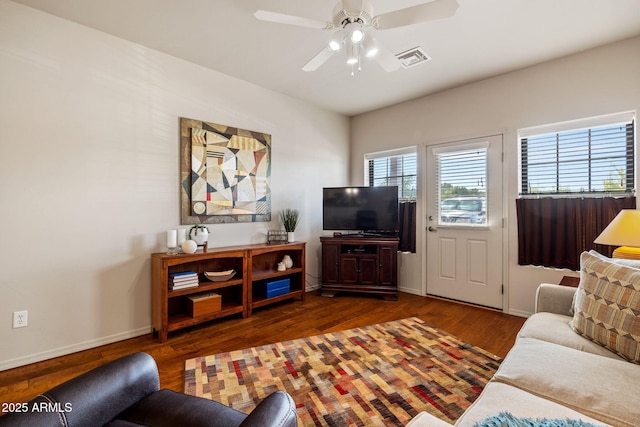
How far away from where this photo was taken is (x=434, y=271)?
3.81 m

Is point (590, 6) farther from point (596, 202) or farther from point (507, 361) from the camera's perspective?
point (507, 361)

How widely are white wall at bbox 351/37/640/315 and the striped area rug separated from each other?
1.37 metres

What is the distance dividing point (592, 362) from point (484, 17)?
2.41 meters

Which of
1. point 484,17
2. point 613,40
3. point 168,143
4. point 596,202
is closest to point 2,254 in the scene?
point 168,143

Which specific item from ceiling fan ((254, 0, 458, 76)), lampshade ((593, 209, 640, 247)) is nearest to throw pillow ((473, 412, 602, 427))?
lampshade ((593, 209, 640, 247))

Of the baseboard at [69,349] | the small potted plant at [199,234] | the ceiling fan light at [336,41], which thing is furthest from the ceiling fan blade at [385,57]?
the baseboard at [69,349]

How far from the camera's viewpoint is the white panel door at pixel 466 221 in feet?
10.9

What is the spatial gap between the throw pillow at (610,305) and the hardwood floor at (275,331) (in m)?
1.03

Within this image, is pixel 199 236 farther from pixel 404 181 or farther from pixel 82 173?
pixel 404 181

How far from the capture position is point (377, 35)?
8.14 ft

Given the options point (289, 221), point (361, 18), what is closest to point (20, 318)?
point (289, 221)

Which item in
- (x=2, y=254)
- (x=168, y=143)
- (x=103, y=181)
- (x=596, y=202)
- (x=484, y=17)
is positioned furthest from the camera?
(x=168, y=143)

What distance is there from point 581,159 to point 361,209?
91.7 inches

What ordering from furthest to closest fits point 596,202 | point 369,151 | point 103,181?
point 369,151
point 596,202
point 103,181
